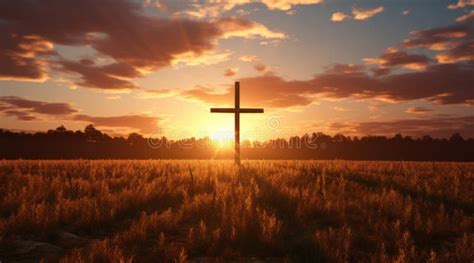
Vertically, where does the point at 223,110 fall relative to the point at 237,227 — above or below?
above

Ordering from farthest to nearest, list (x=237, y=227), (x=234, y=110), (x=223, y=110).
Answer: (x=234, y=110) < (x=223, y=110) < (x=237, y=227)

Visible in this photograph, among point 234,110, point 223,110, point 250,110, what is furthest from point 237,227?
point 250,110

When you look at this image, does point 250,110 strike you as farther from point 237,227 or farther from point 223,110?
point 237,227

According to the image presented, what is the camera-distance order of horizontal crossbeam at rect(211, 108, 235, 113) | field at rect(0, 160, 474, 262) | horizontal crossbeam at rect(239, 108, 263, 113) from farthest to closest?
1. horizontal crossbeam at rect(239, 108, 263, 113)
2. horizontal crossbeam at rect(211, 108, 235, 113)
3. field at rect(0, 160, 474, 262)

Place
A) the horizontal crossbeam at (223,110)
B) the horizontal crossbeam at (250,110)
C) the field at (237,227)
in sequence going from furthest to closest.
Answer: the horizontal crossbeam at (250,110)
the horizontal crossbeam at (223,110)
the field at (237,227)

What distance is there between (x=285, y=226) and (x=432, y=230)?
104 inches

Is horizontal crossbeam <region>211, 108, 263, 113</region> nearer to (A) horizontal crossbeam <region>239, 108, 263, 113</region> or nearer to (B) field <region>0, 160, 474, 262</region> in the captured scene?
(A) horizontal crossbeam <region>239, 108, 263, 113</region>

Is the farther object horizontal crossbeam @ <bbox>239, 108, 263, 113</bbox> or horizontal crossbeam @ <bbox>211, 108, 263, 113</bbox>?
horizontal crossbeam @ <bbox>239, 108, 263, 113</bbox>

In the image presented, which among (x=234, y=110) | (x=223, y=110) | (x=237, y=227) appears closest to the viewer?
(x=237, y=227)

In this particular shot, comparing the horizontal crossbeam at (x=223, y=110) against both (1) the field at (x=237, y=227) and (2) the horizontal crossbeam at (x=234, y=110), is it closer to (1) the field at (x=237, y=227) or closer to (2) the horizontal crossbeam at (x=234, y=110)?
(2) the horizontal crossbeam at (x=234, y=110)

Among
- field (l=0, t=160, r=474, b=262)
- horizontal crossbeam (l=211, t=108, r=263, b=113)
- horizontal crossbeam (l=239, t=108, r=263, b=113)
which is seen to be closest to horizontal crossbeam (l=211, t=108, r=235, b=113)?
horizontal crossbeam (l=211, t=108, r=263, b=113)

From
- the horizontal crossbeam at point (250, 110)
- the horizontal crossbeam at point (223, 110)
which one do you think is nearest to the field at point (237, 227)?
the horizontal crossbeam at point (223, 110)

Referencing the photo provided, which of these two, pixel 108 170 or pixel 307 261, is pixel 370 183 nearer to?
pixel 307 261

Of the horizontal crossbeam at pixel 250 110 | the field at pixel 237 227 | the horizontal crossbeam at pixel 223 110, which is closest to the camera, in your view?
the field at pixel 237 227
